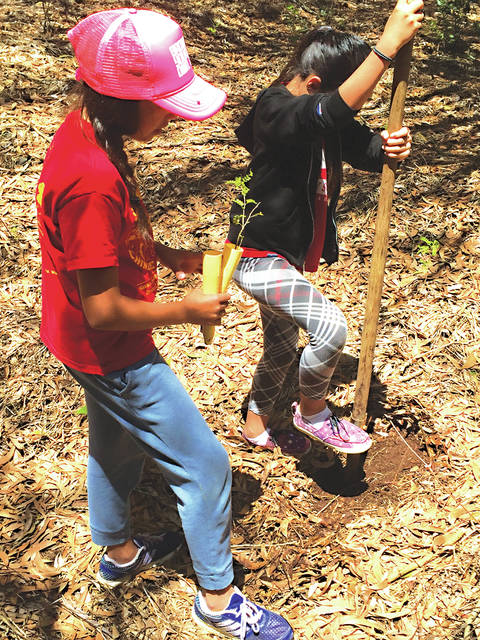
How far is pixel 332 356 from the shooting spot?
9.92 ft

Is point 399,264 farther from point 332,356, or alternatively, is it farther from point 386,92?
point 386,92

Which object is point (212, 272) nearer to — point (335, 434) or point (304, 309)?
point (304, 309)

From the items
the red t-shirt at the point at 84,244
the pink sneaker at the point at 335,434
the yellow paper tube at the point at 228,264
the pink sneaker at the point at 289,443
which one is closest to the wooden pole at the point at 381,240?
the pink sneaker at the point at 335,434

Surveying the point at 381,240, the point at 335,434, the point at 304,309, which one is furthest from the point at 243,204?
the point at 335,434

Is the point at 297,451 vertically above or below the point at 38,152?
below

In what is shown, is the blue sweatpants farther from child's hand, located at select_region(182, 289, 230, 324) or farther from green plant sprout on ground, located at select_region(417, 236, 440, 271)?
green plant sprout on ground, located at select_region(417, 236, 440, 271)

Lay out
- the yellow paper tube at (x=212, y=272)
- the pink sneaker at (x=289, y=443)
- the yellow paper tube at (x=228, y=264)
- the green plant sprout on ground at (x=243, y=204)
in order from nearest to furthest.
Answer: the yellow paper tube at (x=212, y=272)
the yellow paper tube at (x=228, y=264)
the green plant sprout on ground at (x=243, y=204)
the pink sneaker at (x=289, y=443)

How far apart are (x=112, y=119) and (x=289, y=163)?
1042 mm

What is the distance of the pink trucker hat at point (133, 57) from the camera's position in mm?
2051

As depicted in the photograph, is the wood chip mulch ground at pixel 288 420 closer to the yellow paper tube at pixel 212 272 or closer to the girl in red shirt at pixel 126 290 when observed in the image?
the girl in red shirt at pixel 126 290

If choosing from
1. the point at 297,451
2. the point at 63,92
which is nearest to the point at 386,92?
the point at 63,92

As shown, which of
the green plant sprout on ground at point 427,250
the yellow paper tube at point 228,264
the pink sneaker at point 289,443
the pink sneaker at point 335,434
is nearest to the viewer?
the yellow paper tube at point 228,264

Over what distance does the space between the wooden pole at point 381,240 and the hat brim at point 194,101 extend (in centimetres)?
81

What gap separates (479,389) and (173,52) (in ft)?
8.87
